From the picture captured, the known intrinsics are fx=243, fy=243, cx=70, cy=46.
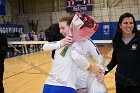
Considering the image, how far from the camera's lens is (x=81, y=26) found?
4.83ft

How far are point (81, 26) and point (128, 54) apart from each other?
804 millimetres

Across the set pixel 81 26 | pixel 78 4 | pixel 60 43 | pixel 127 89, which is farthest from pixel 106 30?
pixel 81 26

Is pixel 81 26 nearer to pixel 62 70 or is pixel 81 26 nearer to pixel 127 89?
pixel 62 70

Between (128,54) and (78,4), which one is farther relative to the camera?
(78,4)

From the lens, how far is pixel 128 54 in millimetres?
2117

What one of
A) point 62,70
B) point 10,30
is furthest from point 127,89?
point 10,30

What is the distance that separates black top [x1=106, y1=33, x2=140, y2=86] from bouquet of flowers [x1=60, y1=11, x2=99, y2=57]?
71 centimetres

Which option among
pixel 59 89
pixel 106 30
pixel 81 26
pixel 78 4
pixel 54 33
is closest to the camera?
pixel 81 26

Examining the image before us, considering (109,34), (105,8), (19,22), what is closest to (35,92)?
(109,34)

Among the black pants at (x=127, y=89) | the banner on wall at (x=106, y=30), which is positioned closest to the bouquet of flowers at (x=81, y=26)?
the black pants at (x=127, y=89)

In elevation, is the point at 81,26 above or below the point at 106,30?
above

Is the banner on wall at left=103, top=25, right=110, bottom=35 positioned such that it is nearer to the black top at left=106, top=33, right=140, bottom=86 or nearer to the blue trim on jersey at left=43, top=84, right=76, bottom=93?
the black top at left=106, top=33, right=140, bottom=86

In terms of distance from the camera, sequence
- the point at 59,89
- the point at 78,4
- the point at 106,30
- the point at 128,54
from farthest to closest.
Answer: the point at 78,4
the point at 106,30
the point at 128,54
the point at 59,89

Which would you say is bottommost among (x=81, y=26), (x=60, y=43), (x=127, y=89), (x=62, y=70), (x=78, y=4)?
(x=127, y=89)
